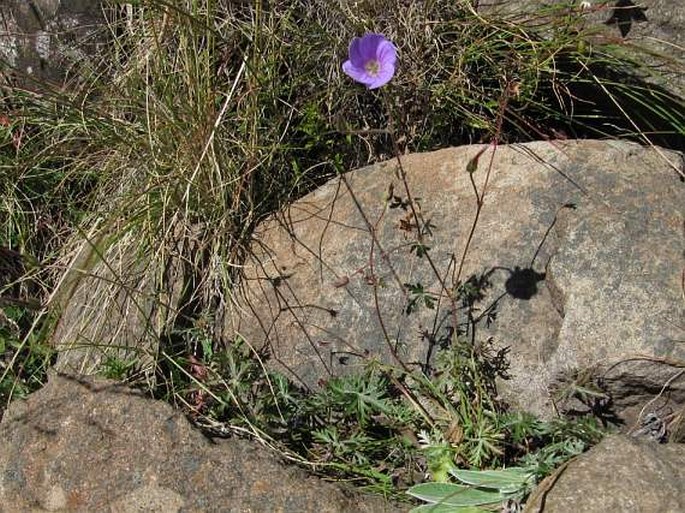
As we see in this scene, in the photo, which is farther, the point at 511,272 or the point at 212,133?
the point at 212,133

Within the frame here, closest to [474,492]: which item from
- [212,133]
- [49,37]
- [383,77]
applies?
[383,77]

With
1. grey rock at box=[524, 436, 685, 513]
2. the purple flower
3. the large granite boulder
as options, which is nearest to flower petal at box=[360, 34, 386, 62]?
the purple flower

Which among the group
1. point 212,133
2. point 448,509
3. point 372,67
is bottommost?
point 448,509

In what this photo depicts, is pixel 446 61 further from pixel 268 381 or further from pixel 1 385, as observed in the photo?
pixel 1 385

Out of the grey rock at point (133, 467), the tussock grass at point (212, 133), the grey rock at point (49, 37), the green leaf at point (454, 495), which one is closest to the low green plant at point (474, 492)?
the green leaf at point (454, 495)

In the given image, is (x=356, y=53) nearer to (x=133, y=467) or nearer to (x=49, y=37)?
(x=133, y=467)

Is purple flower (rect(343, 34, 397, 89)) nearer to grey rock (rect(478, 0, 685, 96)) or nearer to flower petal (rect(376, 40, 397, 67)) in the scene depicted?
flower petal (rect(376, 40, 397, 67))

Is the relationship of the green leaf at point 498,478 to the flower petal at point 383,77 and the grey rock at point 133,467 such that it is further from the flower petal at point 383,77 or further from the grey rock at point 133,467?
the flower petal at point 383,77
